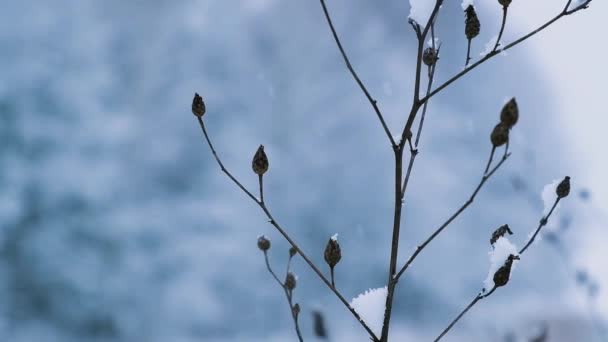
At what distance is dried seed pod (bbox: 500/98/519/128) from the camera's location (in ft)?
5.51

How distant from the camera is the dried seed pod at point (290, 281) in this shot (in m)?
3.04

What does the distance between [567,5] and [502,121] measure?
0.52 m

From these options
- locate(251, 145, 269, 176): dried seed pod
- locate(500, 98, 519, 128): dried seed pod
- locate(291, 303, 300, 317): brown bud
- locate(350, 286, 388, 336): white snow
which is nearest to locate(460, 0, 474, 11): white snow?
locate(500, 98, 519, 128): dried seed pod

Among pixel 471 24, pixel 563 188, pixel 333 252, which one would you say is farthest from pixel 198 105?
pixel 563 188

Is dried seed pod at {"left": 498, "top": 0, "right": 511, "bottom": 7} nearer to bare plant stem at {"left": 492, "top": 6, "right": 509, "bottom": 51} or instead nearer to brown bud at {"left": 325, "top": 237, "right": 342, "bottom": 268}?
bare plant stem at {"left": 492, "top": 6, "right": 509, "bottom": 51}

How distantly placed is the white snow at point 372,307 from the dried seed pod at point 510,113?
0.67 metres

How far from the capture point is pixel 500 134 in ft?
5.59

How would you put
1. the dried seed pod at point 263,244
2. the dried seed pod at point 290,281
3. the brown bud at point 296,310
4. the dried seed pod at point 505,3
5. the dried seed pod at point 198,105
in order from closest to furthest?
the dried seed pod at point 505,3 → the dried seed pod at point 198,105 → the brown bud at point 296,310 → the dried seed pod at point 290,281 → the dried seed pod at point 263,244

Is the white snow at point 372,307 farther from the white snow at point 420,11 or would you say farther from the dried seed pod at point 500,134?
the white snow at point 420,11

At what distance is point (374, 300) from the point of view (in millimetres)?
1897

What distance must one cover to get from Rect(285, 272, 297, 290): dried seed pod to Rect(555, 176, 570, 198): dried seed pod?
148cm

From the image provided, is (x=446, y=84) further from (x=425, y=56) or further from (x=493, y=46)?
(x=425, y=56)

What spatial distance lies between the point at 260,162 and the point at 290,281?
1169 millimetres

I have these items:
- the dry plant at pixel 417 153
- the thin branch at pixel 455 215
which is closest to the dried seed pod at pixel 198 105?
the dry plant at pixel 417 153
